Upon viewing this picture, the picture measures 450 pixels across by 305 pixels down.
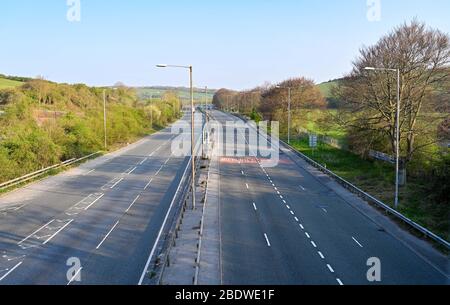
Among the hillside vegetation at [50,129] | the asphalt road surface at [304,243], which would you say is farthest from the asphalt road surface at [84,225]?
the asphalt road surface at [304,243]

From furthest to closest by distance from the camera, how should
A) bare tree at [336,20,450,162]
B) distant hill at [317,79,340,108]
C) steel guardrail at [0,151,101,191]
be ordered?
distant hill at [317,79,340,108], bare tree at [336,20,450,162], steel guardrail at [0,151,101,191]

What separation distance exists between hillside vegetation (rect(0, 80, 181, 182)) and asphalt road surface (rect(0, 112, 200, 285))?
2.55 meters

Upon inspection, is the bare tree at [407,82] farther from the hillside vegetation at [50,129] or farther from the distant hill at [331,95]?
the hillside vegetation at [50,129]

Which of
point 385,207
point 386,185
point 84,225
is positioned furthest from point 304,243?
point 386,185

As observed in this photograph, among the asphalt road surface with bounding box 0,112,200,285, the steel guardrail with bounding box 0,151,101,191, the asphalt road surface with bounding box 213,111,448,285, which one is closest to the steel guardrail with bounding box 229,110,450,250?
the asphalt road surface with bounding box 213,111,448,285

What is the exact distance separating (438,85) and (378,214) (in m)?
16.4

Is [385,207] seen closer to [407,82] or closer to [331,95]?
[407,82]

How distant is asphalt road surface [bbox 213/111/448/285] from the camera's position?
16.1 m

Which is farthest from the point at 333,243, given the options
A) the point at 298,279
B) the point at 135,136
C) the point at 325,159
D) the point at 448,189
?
the point at 135,136

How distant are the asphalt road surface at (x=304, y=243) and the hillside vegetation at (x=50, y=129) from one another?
16.3 metres

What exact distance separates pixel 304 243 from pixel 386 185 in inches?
598

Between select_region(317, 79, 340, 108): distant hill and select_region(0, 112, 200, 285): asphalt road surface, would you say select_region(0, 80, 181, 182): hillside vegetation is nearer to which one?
select_region(0, 112, 200, 285): asphalt road surface

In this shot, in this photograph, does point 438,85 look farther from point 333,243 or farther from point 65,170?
point 65,170

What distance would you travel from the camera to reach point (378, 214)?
25.5 m
